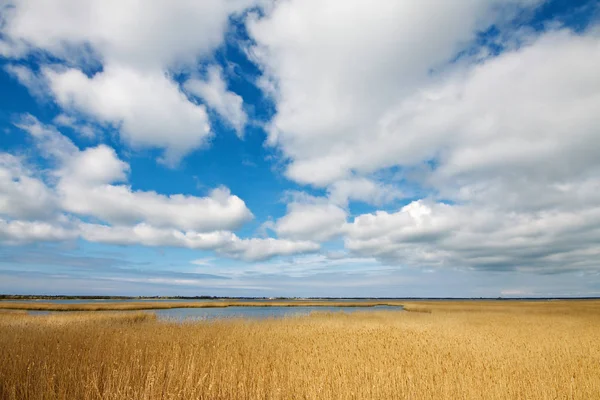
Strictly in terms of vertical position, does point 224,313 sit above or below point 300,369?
below

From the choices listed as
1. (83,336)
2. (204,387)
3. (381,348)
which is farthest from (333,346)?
(83,336)

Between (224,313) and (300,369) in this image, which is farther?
(224,313)

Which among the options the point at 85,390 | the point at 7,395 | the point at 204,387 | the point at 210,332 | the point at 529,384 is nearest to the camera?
the point at 7,395

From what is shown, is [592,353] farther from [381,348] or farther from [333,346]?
[333,346]

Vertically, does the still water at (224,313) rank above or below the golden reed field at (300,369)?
below

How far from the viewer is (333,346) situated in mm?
13867

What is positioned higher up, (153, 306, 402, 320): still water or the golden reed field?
the golden reed field

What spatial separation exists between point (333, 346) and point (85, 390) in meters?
9.05

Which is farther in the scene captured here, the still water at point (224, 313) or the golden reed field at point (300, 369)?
the still water at point (224, 313)

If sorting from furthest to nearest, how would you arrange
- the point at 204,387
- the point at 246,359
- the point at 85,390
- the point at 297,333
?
1. the point at 297,333
2. the point at 246,359
3. the point at 204,387
4. the point at 85,390

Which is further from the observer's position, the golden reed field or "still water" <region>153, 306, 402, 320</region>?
"still water" <region>153, 306, 402, 320</region>

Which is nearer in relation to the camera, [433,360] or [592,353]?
[433,360]

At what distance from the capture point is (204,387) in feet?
27.3

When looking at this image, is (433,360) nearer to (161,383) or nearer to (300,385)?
(300,385)
